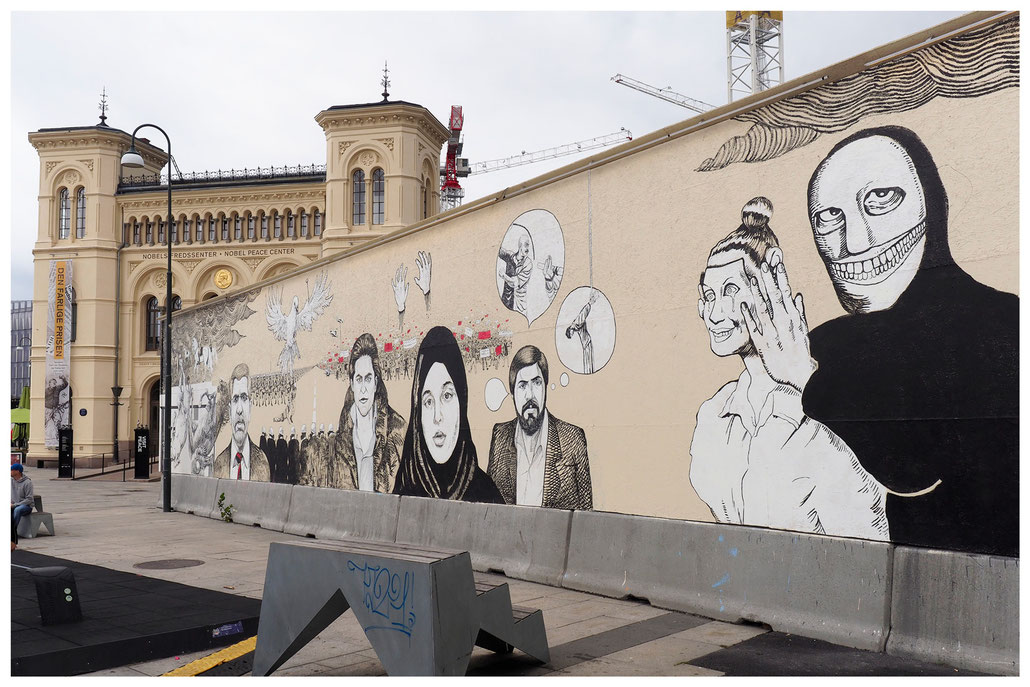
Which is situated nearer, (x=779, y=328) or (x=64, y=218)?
(x=779, y=328)

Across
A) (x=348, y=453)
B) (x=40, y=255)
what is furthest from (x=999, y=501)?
(x=40, y=255)

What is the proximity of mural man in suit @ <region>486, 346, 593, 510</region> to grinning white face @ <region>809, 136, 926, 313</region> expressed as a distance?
3.64m

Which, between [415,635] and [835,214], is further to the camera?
[835,214]

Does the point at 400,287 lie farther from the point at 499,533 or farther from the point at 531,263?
the point at 499,533

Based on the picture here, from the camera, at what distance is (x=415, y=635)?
557cm

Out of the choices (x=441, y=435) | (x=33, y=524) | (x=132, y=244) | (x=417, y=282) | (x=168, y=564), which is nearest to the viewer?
(x=168, y=564)

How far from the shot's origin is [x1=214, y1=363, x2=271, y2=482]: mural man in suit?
17.5m

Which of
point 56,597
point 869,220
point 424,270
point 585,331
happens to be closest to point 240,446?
point 424,270

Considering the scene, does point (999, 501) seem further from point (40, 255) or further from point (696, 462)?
point (40, 255)

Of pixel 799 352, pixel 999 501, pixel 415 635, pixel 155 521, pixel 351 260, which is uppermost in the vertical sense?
pixel 351 260

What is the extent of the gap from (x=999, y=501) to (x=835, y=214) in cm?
252

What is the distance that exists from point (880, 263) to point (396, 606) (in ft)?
14.5

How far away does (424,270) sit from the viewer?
13031mm

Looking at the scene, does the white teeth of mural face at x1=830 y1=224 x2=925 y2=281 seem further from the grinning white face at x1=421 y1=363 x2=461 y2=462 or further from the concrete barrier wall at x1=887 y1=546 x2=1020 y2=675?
the grinning white face at x1=421 y1=363 x2=461 y2=462
